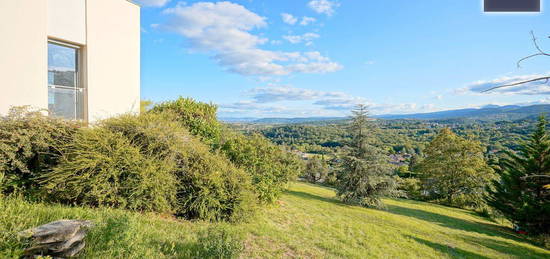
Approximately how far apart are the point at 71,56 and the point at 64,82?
0.97m

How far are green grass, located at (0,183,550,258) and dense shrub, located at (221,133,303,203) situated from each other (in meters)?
0.83

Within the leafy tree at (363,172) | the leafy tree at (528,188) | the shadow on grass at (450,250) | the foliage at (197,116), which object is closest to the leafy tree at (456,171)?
the leafy tree at (528,188)

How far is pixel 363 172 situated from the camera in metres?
14.2

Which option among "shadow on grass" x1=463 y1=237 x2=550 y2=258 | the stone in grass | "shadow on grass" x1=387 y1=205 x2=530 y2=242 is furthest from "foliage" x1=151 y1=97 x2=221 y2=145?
"shadow on grass" x1=463 y1=237 x2=550 y2=258

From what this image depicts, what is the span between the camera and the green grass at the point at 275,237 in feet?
11.4

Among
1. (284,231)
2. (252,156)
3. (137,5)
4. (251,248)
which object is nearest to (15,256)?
(251,248)

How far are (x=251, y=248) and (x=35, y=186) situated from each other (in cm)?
537

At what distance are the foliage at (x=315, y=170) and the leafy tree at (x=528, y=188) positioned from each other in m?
24.4

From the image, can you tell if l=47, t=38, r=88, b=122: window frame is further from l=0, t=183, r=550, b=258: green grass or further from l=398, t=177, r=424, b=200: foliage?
l=398, t=177, r=424, b=200: foliage

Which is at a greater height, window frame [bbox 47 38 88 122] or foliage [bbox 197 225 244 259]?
window frame [bbox 47 38 88 122]

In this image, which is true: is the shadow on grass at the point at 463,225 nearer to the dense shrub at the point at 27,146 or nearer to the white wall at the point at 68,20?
the dense shrub at the point at 27,146

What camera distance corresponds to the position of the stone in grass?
3.04 meters

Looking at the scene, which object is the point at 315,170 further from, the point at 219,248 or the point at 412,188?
the point at 219,248

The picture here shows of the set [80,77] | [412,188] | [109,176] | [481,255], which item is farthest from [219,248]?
[412,188]
